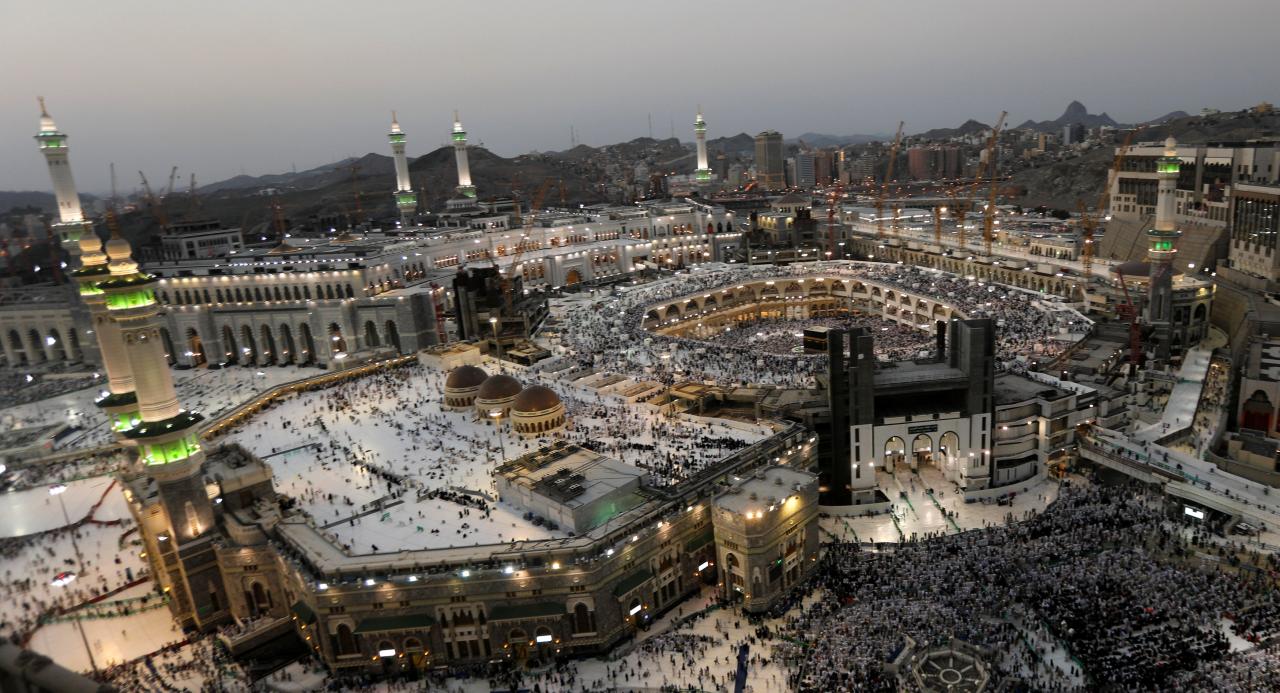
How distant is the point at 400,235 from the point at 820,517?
237 ft

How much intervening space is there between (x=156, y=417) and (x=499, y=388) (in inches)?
684

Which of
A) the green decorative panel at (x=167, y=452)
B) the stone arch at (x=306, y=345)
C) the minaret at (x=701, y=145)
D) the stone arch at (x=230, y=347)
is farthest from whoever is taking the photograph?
the minaret at (x=701, y=145)

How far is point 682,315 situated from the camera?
82.1 metres

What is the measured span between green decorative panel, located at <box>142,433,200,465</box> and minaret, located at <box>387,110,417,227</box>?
268 ft

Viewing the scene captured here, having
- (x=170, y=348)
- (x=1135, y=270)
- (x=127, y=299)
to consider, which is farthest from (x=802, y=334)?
(x=170, y=348)

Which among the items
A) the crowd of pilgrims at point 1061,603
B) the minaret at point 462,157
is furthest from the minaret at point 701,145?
the crowd of pilgrims at point 1061,603

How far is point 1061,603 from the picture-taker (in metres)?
28.8

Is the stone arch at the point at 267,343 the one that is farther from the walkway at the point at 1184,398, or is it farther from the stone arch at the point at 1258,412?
the stone arch at the point at 1258,412

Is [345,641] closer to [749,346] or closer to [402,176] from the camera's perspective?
[749,346]

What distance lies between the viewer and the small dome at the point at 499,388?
4556 centimetres

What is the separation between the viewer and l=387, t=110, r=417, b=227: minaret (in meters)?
114

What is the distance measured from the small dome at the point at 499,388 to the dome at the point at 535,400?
2.10 metres

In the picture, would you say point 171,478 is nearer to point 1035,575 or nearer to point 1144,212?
point 1035,575

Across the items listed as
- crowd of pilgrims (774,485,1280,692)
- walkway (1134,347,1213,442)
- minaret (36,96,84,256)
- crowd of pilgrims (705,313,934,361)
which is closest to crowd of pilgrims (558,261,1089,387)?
crowd of pilgrims (705,313,934,361)
